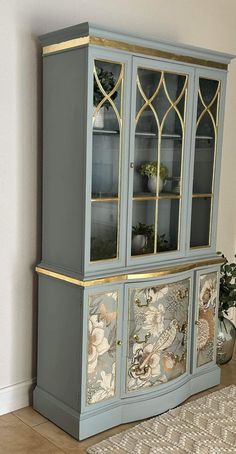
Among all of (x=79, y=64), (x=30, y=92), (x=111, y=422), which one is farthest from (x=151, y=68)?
(x=111, y=422)

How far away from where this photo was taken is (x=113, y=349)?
8.89 ft

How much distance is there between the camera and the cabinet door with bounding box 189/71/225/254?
302cm

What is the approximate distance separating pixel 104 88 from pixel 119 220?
63 centimetres

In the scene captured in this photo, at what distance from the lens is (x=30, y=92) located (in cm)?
277

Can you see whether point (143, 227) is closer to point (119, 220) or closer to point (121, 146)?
point (119, 220)

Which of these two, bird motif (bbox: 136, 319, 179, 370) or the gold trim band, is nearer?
the gold trim band

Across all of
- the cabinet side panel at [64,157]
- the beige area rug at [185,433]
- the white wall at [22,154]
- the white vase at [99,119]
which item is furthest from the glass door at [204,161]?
the beige area rug at [185,433]

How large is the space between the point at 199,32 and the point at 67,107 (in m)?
1.45

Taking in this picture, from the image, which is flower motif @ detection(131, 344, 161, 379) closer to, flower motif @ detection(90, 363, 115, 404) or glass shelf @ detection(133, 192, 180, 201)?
flower motif @ detection(90, 363, 115, 404)

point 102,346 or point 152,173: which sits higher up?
point 152,173

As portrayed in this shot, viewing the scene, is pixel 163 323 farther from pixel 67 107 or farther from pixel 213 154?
pixel 67 107

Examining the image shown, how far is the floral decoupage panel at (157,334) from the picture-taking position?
2783 mm

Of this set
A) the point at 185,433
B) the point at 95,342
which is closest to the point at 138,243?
the point at 95,342

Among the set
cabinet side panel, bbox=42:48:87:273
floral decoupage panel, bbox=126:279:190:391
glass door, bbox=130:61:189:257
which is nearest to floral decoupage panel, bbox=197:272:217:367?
floral decoupage panel, bbox=126:279:190:391
